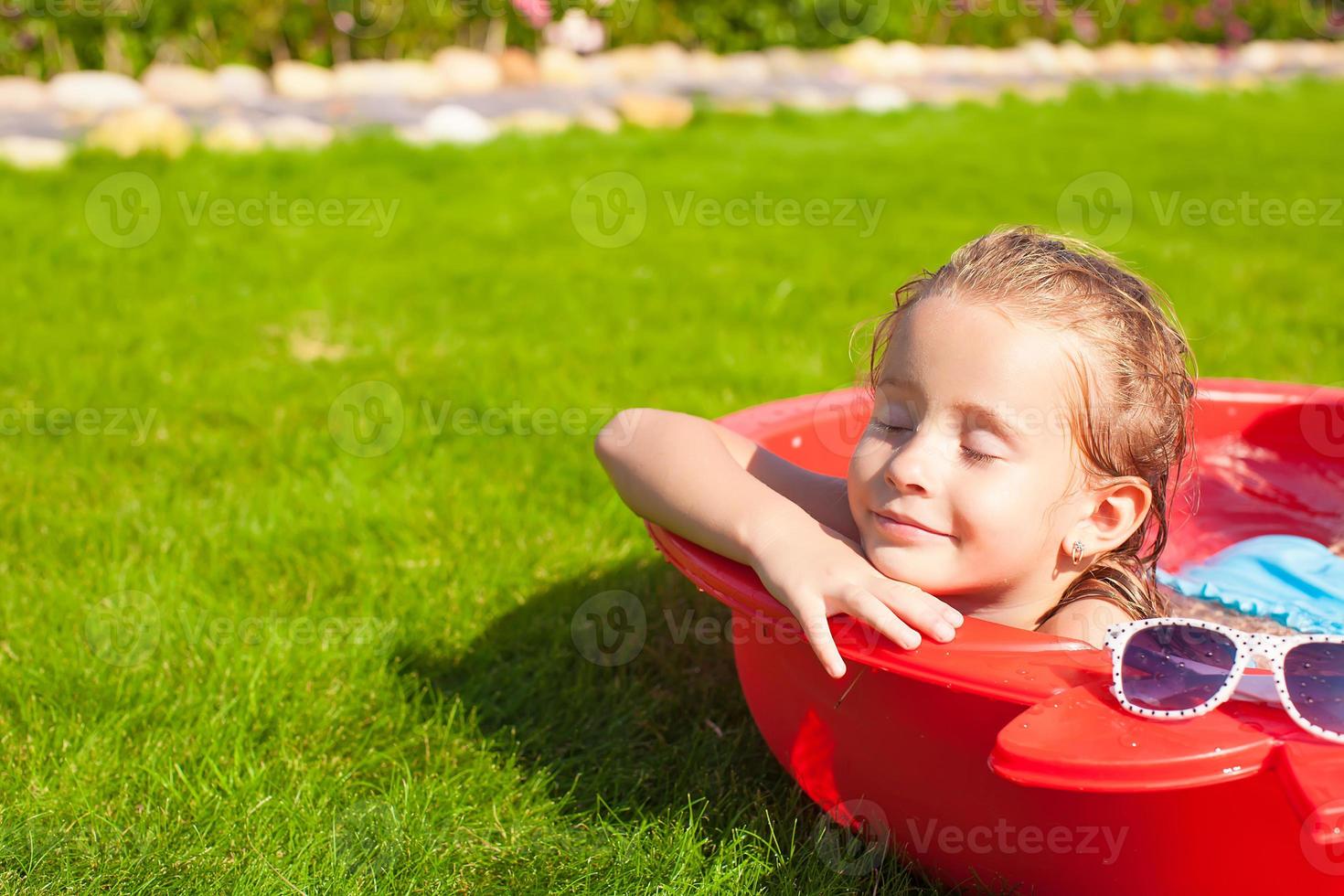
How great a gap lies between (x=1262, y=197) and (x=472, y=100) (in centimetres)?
413

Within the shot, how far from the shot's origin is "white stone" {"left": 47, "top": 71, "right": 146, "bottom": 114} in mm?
6188

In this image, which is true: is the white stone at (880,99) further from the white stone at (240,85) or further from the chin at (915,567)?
the chin at (915,567)

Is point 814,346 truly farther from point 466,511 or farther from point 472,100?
point 472,100

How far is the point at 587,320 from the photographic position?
395 centimetres

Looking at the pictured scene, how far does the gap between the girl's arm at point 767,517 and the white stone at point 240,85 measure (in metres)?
5.44

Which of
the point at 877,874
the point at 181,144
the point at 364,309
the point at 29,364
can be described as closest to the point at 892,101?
the point at 181,144

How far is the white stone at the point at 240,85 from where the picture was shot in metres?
6.67

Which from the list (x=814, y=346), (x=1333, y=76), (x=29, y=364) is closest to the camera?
(x=29, y=364)

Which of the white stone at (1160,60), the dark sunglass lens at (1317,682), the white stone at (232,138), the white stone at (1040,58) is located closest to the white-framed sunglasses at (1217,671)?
the dark sunglass lens at (1317,682)

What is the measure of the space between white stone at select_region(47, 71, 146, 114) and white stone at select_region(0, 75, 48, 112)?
2.6 inches

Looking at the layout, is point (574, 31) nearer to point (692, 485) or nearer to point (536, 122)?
point (536, 122)

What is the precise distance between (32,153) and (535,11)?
3.40 m

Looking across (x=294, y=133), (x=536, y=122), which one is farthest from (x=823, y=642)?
(x=536, y=122)

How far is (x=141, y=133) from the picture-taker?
5.37 metres
